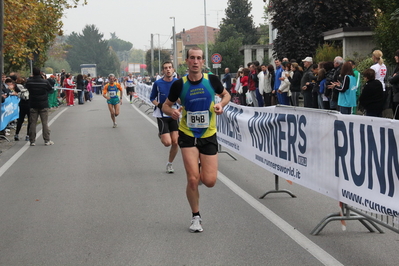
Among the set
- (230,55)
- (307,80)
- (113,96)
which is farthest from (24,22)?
(230,55)

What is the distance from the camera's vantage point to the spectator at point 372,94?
1331 cm

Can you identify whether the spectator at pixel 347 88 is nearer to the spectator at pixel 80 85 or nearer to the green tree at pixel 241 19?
the spectator at pixel 80 85

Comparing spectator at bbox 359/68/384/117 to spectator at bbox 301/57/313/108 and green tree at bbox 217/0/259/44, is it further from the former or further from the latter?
green tree at bbox 217/0/259/44

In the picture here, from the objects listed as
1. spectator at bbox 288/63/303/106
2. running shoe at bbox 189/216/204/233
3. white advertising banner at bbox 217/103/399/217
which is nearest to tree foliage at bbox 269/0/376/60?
spectator at bbox 288/63/303/106

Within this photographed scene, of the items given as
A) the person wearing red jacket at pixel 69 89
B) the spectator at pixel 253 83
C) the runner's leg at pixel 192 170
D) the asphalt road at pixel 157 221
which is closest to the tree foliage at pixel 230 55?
the person wearing red jacket at pixel 69 89

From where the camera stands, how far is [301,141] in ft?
24.4

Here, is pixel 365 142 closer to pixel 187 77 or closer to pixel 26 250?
pixel 187 77

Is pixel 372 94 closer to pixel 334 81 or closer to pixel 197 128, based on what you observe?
pixel 334 81

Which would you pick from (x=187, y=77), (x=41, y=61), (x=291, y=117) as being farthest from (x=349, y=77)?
(x=41, y=61)

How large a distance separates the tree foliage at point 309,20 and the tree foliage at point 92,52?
137 meters

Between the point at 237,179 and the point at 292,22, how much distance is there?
893 inches

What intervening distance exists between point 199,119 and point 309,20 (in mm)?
25596

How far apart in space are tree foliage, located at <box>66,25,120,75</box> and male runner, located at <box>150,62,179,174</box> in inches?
6186

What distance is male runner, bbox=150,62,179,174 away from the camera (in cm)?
1069
